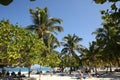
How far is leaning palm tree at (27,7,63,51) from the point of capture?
33.8 meters

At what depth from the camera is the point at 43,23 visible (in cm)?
3378

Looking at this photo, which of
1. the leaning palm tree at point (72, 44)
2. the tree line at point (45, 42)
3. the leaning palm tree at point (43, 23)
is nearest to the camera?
the tree line at point (45, 42)

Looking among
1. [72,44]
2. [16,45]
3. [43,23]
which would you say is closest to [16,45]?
[16,45]

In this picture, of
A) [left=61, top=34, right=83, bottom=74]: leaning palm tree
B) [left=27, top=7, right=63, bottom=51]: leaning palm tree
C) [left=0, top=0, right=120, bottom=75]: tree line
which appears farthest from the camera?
[left=61, top=34, right=83, bottom=74]: leaning palm tree

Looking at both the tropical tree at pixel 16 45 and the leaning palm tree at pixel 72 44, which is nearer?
the tropical tree at pixel 16 45

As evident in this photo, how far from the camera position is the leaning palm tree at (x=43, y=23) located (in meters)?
33.8

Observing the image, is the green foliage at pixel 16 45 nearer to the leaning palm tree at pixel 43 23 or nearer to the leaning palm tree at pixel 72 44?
the leaning palm tree at pixel 43 23

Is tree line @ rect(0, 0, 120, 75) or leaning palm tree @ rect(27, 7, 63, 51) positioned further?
leaning palm tree @ rect(27, 7, 63, 51)

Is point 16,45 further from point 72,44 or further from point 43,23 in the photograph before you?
point 72,44

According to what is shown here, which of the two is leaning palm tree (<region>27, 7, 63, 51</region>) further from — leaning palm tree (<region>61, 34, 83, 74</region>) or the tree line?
leaning palm tree (<region>61, 34, 83, 74</region>)

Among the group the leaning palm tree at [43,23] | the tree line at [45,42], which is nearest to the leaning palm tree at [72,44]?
the tree line at [45,42]

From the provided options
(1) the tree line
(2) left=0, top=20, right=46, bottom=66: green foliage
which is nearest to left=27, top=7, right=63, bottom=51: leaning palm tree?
(1) the tree line

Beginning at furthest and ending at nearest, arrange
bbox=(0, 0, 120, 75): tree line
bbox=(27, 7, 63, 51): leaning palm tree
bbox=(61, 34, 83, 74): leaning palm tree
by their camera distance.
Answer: bbox=(61, 34, 83, 74): leaning palm tree, bbox=(27, 7, 63, 51): leaning palm tree, bbox=(0, 0, 120, 75): tree line

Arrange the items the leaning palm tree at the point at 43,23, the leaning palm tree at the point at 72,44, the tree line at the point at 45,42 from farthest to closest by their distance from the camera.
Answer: the leaning palm tree at the point at 72,44 < the leaning palm tree at the point at 43,23 < the tree line at the point at 45,42
